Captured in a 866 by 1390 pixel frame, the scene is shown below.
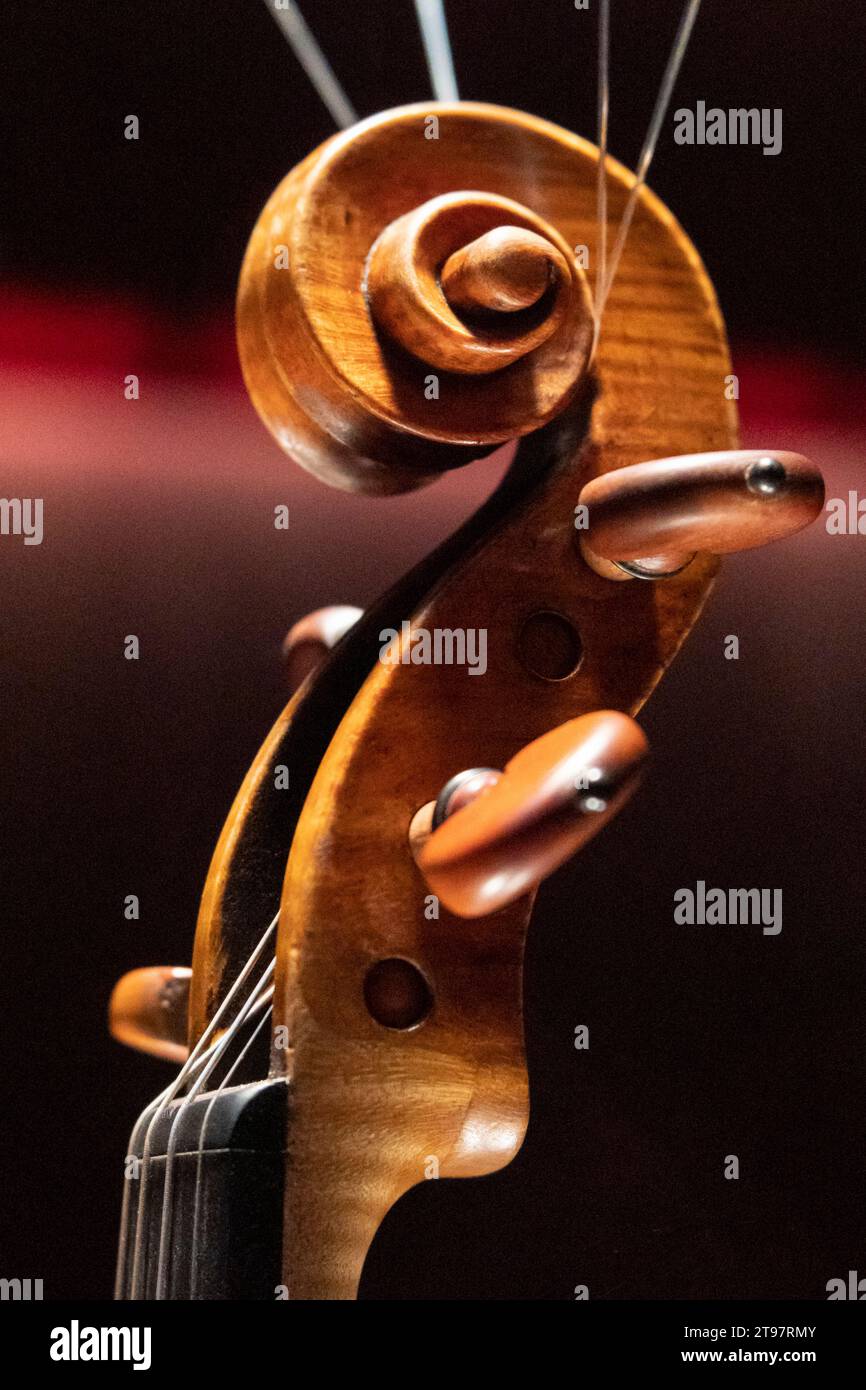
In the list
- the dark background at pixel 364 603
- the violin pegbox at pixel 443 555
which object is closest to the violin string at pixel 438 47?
the dark background at pixel 364 603

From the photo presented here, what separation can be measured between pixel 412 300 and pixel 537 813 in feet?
0.91

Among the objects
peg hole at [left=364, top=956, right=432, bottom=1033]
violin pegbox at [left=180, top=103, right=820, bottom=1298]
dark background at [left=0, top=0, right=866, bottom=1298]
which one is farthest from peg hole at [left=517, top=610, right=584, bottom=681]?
dark background at [left=0, top=0, right=866, bottom=1298]

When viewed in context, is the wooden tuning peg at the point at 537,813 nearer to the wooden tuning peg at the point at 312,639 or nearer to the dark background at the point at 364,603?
the wooden tuning peg at the point at 312,639

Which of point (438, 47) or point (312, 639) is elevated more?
point (438, 47)

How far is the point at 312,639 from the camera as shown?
101 centimetres

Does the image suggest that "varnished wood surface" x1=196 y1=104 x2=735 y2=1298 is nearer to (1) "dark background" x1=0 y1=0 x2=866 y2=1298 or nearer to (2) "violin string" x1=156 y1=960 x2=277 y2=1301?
(2) "violin string" x1=156 y1=960 x2=277 y2=1301

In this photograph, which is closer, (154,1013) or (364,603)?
(154,1013)

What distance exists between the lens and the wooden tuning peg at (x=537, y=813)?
23.5 inches

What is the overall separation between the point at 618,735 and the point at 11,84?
0.92 metres

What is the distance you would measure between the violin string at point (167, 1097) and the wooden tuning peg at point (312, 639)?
9.3 inches

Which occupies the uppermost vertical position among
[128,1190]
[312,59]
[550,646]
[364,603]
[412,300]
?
[312,59]

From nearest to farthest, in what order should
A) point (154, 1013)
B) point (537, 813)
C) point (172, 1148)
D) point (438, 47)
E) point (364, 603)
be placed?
point (537, 813) < point (172, 1148) < point (154, 1013) < point (438, 47) < point (364, 603)

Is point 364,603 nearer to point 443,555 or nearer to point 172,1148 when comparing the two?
point 443,555

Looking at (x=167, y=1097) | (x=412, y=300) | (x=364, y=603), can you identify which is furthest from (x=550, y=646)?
(x=364, y=603)
